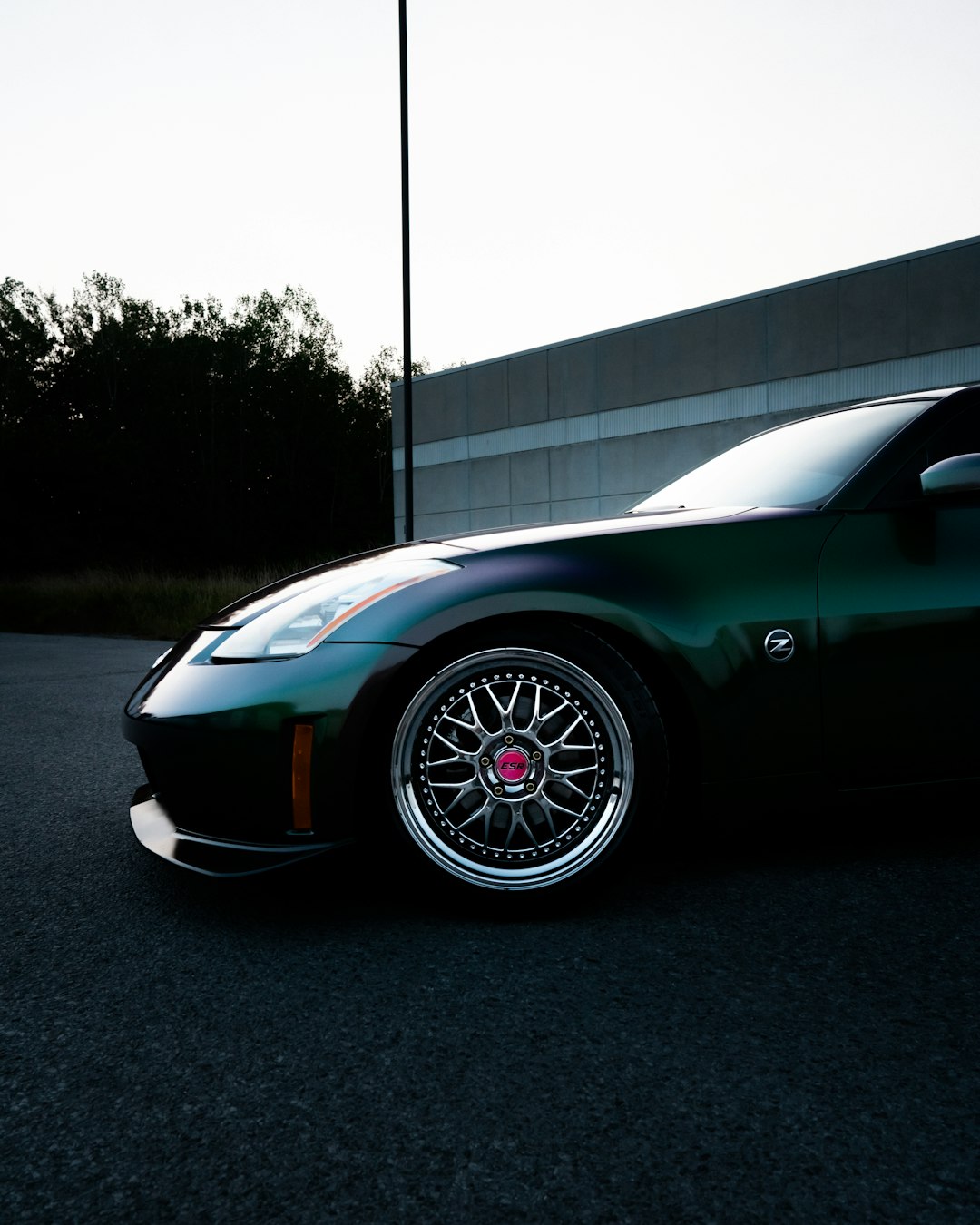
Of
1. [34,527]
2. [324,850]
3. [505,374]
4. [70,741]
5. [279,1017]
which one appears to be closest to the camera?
[279,1017]

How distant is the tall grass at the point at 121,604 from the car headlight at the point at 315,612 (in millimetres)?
11775

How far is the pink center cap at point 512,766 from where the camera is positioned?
280cm

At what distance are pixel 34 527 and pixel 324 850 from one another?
50.4 metres

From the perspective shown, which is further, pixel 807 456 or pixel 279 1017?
pixel 807 456

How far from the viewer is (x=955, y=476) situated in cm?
296

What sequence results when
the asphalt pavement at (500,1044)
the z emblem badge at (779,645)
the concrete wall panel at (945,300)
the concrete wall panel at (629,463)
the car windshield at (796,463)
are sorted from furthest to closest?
the concrete wall panel at (629,463) < the concrete wall panel at (945,300) < the car windshield at (796,463) < the z emblem badge at (779,645) < the asphalt pavement at (500,1044)

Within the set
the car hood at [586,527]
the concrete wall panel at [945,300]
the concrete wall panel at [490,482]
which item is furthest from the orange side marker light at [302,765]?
the concrete wall panel at [490,482]

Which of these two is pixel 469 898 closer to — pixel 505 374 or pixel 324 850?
pixel 324 850

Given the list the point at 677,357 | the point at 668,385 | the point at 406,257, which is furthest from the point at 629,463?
the point at 406,257

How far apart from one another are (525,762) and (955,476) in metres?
1.44

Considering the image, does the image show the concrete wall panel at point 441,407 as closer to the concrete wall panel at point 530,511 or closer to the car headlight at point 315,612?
the concrete wall panel at point 530,511

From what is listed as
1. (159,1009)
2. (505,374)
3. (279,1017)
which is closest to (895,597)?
(279,1017)

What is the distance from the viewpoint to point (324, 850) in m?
2.66

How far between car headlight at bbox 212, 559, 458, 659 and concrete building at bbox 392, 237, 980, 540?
16.1 metres
